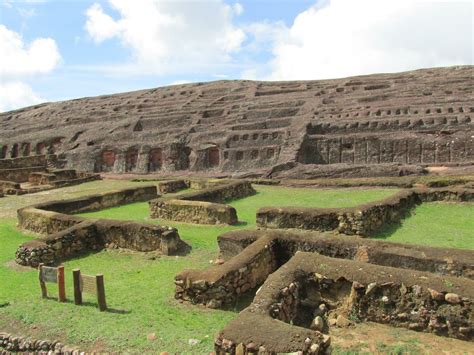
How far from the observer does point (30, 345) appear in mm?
6746

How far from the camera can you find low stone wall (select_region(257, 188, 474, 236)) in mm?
12031

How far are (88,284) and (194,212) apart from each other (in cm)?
715

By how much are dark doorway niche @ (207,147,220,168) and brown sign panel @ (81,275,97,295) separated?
2669 cm

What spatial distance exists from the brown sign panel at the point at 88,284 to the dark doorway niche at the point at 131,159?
3070 centimetres

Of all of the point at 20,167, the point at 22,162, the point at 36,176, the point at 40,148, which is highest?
the point at 40,148

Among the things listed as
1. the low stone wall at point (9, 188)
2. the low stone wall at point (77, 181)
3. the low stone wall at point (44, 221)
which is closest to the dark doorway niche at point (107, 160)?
the low stone wall at point (77, 181)

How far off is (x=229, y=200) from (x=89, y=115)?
4114 centimetres

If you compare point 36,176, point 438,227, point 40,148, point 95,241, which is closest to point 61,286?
point 95,241

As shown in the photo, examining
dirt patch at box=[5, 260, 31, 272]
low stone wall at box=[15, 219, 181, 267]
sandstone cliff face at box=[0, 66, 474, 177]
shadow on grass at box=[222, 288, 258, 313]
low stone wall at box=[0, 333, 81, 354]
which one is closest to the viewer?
low stone wall at box=[0, 333, 81, 354]

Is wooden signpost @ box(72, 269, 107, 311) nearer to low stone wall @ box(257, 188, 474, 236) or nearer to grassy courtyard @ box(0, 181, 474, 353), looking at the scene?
grassy courtyard @ box(0, 181, 474, 353)

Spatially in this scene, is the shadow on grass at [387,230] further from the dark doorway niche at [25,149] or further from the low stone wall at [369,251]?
the dark doorway niche at [25,149]

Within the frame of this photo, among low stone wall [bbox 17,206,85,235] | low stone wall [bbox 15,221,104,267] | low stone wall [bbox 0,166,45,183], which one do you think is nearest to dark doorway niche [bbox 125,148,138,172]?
low stone wall [bbox 0,166,45,183]

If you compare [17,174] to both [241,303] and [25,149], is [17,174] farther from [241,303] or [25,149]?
[241,303]

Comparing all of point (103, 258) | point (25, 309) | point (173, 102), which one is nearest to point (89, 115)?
point (173, 102)
